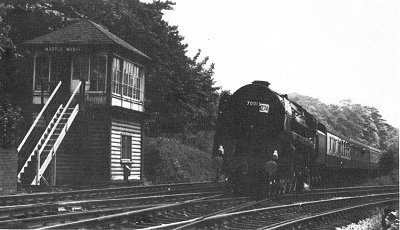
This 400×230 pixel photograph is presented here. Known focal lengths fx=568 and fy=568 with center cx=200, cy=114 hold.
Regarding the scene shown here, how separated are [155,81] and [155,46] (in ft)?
6.98

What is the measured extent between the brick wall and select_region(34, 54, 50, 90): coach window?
23.3 feet

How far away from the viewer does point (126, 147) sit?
83.1 ft

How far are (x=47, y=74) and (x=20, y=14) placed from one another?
4.83 metres

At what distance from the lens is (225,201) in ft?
47.6

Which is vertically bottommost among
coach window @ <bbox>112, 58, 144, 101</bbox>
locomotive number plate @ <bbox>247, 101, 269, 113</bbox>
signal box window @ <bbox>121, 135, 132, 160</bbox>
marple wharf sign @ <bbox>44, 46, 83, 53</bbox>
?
signal box window @ <bbox>121, 135, 132, 160</bbox>

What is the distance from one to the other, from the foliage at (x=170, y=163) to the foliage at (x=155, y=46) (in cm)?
183

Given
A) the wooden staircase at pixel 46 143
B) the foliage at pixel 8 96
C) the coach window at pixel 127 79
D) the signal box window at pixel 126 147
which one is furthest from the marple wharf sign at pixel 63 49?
the signal box window at pixel 126 147

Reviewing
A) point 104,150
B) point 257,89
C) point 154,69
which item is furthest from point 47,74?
point 257,89

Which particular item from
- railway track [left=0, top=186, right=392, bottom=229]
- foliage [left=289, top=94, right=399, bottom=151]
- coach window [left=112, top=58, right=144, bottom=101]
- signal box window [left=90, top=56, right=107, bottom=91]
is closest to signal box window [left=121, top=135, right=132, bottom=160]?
coach window [left=112, top=58, right=144, bottom=101]

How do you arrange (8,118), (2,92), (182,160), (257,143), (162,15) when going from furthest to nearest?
(162,15) → (182,160) → (2,92) → (8,118) → (257,143)

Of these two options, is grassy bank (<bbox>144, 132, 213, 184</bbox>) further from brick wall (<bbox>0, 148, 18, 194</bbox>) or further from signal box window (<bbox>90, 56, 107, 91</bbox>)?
brick wall (<bbox>0, 148, 18, 194</bbox>)

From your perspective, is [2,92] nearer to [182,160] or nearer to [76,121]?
[76,121]

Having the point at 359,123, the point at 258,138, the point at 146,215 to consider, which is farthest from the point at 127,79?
the point at 359,123

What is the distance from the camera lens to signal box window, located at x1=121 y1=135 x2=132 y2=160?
81.8ft
